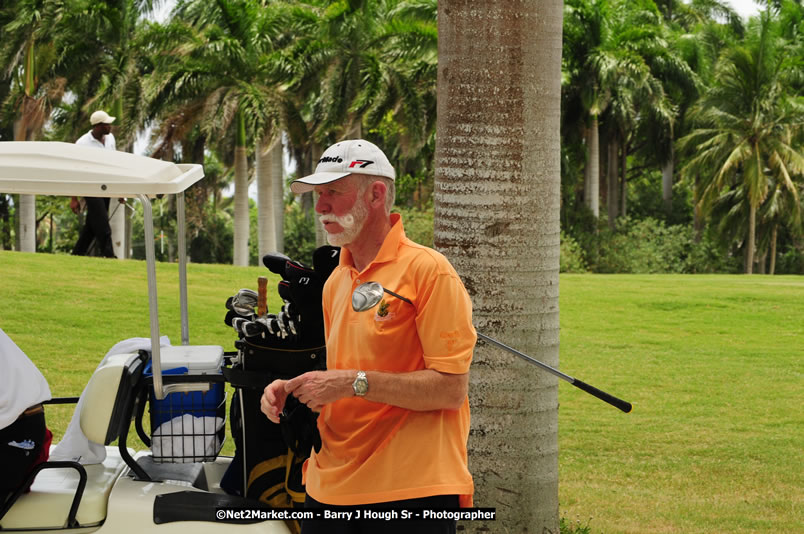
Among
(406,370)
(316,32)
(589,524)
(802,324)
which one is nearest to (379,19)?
(316,32)

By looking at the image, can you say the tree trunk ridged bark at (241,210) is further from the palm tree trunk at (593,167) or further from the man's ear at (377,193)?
the man's ear at (377,193)

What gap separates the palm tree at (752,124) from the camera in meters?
38.5

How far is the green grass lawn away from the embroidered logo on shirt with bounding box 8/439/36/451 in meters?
3.79

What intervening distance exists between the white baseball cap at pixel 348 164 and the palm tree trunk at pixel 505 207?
1.94 m

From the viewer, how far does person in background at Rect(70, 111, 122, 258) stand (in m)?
11.2

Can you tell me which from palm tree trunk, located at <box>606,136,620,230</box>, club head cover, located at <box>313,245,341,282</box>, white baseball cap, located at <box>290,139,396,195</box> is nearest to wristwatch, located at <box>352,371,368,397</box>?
white baseball cap, located at <box>290,139,396,195</box>

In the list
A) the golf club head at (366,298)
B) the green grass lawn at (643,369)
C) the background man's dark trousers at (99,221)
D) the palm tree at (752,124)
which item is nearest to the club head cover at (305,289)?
the golf club head at (366,298)

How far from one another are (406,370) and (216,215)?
51.2m

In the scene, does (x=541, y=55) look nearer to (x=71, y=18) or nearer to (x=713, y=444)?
(x=713, y=444)

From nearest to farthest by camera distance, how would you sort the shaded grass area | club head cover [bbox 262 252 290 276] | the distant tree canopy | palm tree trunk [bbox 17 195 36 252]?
club head cover [bbox 262 252 290 276], the shaded grass area, the distant tree canopy, palm tree trunk [bbox 17 195 36 252]

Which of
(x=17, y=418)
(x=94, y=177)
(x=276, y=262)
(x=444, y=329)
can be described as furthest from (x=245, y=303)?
(x=444, y=329)

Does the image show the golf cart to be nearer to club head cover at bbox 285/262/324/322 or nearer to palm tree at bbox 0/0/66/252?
club head cover at bbox 285/262/324/322

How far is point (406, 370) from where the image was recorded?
273 centimetres

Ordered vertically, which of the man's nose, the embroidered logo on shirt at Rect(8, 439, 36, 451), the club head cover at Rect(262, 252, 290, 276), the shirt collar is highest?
the man's nose
